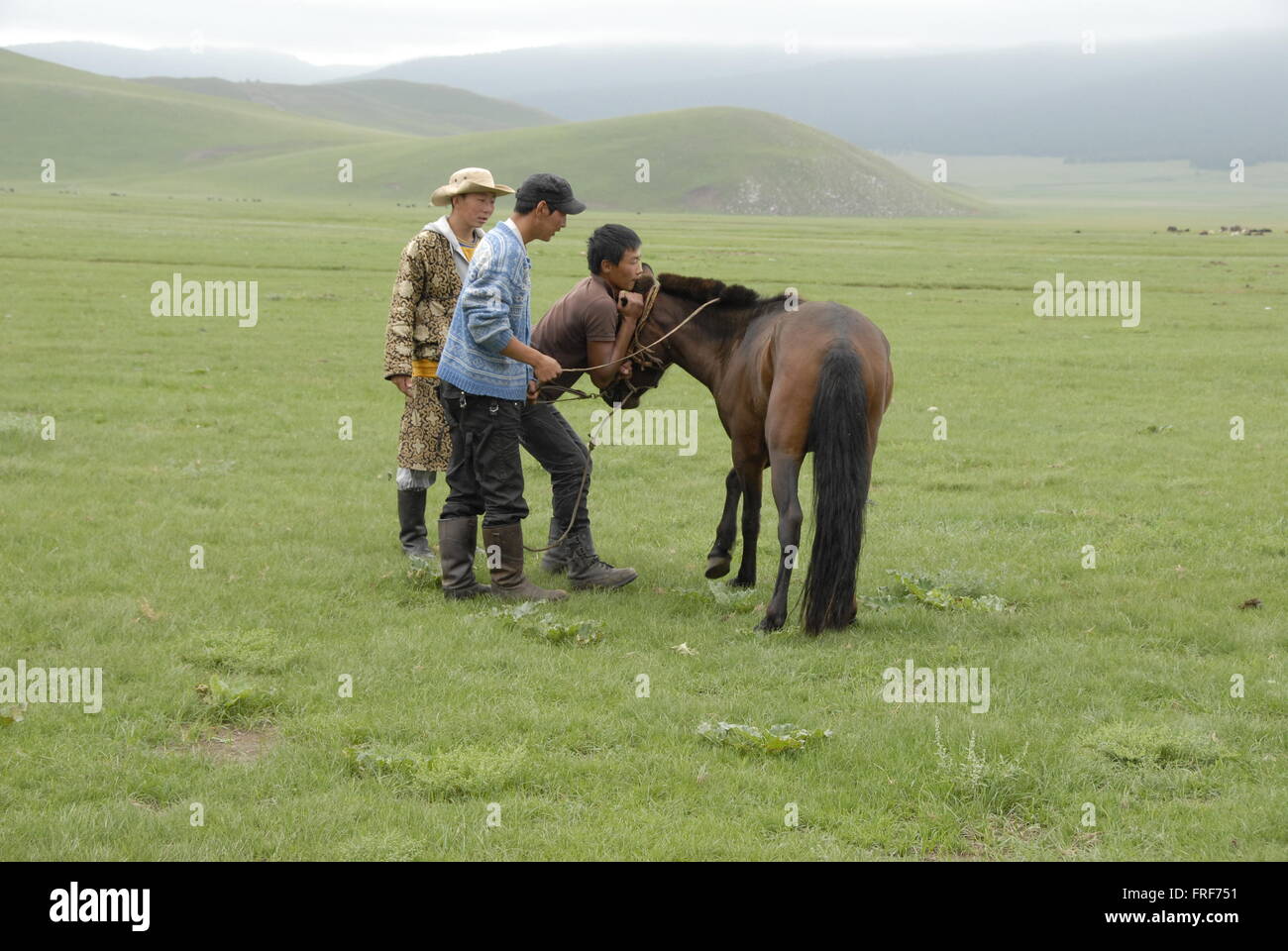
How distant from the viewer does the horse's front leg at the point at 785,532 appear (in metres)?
7.59

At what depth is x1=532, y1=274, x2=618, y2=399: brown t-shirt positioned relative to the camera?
8.62 meters

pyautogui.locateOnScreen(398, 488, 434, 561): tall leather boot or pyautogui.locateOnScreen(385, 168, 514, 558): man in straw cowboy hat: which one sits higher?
pyautogui.locateOnScreen(385, 168, 514, 558): man in straw cowboy hat

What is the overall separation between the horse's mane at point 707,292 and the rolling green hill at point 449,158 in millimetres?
120331

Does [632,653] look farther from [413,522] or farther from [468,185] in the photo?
[468,185]

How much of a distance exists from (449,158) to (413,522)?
141923 millimetres

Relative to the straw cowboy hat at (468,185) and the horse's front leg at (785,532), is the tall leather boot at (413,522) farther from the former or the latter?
the horse's front leg at (785,532)

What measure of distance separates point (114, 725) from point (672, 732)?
287cm

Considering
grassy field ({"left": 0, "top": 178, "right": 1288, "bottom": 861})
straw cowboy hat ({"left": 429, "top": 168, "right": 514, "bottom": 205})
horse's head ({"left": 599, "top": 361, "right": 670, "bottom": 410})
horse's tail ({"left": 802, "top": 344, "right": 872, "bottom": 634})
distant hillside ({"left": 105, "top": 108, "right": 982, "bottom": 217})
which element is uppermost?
distant hillside ({"left": 105, "top": 108, "right": 982, "bottom": 217})

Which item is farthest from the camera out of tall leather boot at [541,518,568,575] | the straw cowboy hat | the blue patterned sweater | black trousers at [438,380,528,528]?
tall leather boot at [541,518,568,575]

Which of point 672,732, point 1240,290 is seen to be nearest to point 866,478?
point 672,732

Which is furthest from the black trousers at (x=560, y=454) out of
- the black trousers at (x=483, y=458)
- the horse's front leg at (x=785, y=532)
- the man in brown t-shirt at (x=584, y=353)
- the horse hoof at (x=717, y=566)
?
the horse's front leg at (x=785, y=532)

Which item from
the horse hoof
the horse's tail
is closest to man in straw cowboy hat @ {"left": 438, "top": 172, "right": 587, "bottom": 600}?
the horse hoof

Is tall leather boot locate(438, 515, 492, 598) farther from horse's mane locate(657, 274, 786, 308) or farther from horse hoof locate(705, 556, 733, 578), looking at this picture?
horse's mane locate(657, 274, 786, 308)

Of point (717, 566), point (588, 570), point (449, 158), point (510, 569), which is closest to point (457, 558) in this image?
point (510, 569)
